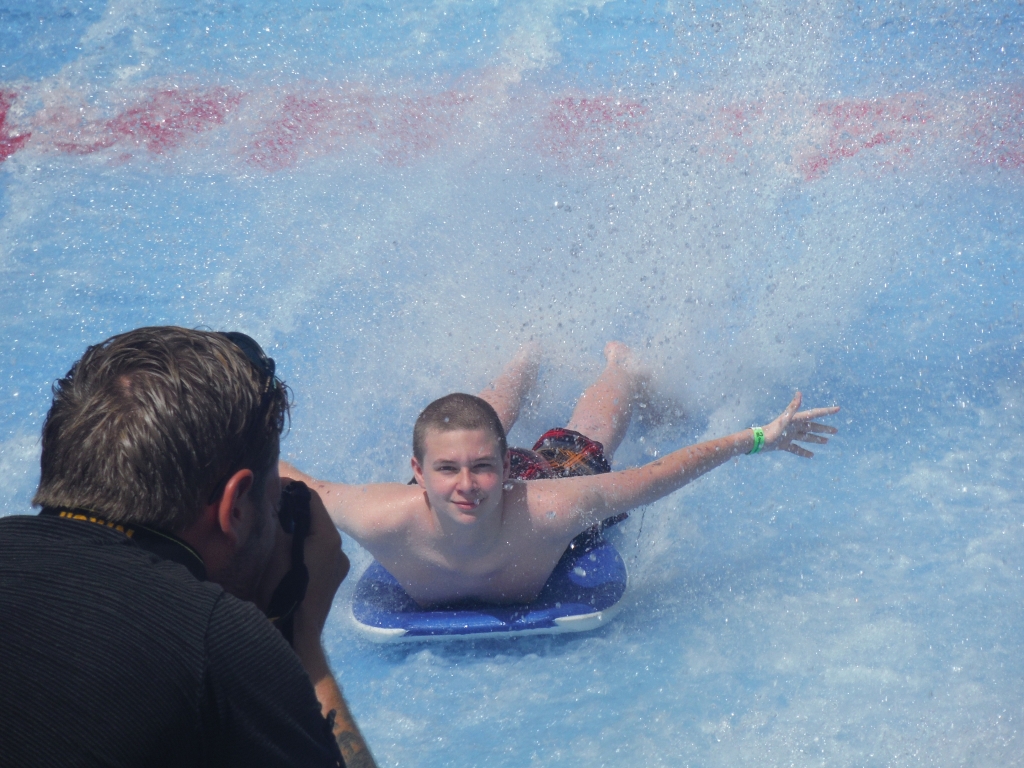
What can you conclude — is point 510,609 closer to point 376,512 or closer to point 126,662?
point 376,512

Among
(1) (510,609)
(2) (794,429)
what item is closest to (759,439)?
(2) (794,429)

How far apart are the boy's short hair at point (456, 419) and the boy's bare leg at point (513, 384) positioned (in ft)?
3.17

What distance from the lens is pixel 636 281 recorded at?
4441 millimetres

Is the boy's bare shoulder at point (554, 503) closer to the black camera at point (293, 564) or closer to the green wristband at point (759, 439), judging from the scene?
the green wristband at point (759, 439)

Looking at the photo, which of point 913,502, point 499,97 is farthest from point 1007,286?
point 499,97

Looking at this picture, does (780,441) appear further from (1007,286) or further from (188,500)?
(1007,286)

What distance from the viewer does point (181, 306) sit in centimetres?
480

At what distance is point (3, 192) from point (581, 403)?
4266 millimetres

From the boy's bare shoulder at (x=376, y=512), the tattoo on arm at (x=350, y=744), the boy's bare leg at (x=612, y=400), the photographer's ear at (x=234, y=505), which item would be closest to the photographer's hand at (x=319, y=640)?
the tattoo on arm at (x=350, y=744)

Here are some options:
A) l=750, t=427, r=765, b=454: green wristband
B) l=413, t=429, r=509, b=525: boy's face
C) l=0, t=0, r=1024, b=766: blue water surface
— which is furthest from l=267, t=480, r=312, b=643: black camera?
l=750, t=427, r=765, b=454: green wristband

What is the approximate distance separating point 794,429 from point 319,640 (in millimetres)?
2360

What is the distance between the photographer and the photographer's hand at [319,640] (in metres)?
1.10

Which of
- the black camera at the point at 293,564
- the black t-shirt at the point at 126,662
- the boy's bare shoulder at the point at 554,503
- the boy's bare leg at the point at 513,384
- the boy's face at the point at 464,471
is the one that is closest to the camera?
the black t-shirt at the point at 126,662

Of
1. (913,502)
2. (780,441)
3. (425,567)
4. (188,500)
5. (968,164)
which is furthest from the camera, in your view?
(968,164)
